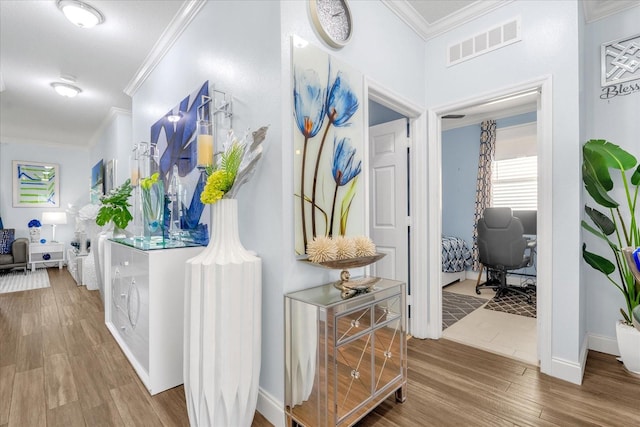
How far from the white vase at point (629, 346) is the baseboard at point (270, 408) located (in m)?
2.39

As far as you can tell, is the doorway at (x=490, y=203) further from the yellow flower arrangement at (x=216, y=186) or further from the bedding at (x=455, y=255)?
the yellow flower arrangement at (x=216, y=186)

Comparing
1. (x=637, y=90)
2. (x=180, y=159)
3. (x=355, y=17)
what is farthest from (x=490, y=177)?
(x=180, y=159)

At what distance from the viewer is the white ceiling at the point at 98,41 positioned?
236cm

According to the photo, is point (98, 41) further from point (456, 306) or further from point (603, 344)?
point (603, 344)

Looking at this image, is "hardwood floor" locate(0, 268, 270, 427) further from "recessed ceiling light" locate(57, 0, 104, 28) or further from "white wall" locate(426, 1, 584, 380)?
"recessed ceiling light" locate(57, 0, 104, 28)

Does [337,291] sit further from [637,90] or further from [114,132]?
[114,132]

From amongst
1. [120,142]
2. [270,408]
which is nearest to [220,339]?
[270,408]

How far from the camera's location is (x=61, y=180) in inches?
264

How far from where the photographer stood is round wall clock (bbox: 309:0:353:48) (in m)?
1.77

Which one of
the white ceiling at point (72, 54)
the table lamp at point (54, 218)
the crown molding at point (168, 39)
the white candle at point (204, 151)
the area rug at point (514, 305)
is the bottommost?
the area rug at point (514, 305)

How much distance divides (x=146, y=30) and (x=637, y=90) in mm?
4065

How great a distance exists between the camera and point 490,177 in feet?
16.2

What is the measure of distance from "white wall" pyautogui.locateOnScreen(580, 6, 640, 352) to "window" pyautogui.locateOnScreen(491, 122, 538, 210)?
2247 millimetres

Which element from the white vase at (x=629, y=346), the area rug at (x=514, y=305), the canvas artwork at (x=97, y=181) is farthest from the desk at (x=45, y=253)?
the white vase at (x=629, y=346)
